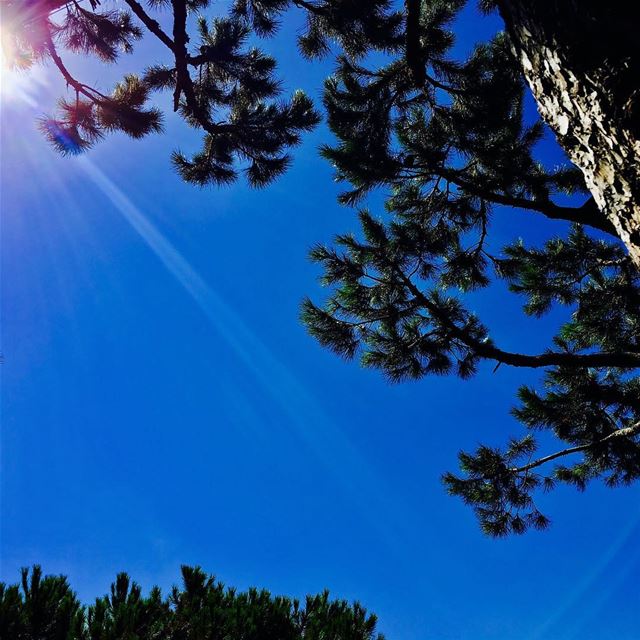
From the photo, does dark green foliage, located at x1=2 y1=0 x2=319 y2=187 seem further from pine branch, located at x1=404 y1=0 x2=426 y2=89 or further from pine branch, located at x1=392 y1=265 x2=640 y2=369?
pine branch, located at x1=392 y1=265 x2=640 y2=369

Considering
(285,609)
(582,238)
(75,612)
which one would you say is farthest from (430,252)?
(75,612)

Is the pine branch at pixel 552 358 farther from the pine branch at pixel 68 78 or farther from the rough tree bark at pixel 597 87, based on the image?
the pine branch at pixel 68 78

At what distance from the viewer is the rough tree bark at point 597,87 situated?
4.98ft

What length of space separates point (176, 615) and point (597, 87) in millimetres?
3532

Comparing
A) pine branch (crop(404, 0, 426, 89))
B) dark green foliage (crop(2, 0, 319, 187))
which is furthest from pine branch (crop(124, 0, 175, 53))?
pine branch (crop(404, 0, 426, 89))

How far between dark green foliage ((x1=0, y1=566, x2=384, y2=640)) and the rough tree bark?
2.99m

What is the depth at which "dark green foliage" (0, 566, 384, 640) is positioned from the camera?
83.7 inches

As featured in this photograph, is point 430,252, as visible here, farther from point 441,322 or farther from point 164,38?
point 164,38

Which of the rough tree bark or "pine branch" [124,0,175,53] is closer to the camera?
the rough tree bark

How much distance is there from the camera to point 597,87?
1.62m

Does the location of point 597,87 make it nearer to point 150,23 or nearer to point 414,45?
point 414,45

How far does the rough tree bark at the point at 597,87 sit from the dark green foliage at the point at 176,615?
9.80ft

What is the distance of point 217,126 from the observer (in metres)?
5.30

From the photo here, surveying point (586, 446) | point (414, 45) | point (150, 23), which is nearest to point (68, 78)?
point (150, 23)
